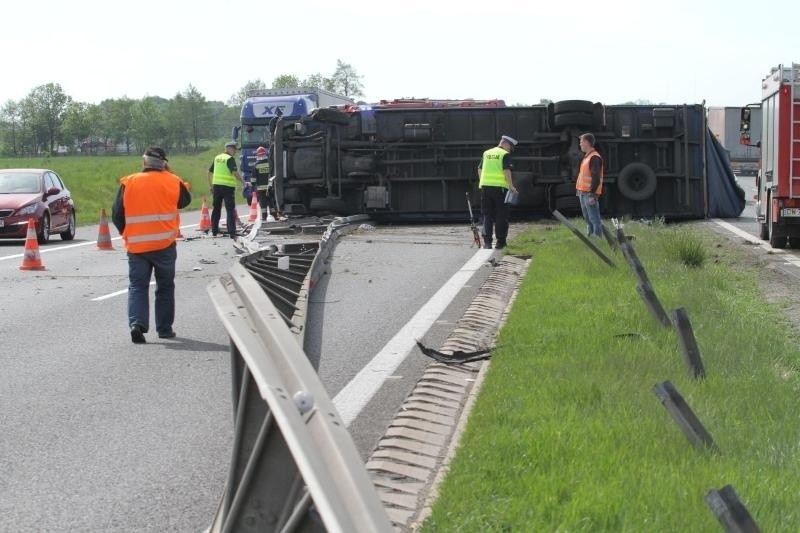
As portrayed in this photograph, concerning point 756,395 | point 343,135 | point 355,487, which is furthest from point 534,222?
point 355,487

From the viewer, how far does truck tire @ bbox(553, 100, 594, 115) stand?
2452 cm

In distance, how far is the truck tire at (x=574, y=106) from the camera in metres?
24.5

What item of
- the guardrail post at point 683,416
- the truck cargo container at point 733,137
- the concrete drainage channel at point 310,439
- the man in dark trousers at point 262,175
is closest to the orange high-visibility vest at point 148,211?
the concrete drainage channel at point 310,439

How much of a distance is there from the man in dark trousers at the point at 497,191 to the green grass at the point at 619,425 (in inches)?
287

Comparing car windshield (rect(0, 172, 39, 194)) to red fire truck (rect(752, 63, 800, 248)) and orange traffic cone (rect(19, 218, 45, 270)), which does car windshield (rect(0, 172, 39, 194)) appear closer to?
orange traffic cone (rect(19, 218, 45, 270))

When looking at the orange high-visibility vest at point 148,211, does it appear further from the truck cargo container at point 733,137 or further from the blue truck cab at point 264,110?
the truck cargo container at point 733,137

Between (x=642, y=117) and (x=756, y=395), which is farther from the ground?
(x=642, y=117)

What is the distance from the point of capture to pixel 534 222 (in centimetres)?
2542

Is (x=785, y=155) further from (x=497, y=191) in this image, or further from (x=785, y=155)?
(x=497, y=191)

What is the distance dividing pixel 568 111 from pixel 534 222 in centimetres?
238

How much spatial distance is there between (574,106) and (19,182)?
1104 cm

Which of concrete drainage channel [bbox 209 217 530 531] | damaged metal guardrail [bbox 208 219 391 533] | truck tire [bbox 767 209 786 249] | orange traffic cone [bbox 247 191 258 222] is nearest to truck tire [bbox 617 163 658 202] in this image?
truck tire [bbox 767 209 786 249]

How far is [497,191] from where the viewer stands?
1911 cm

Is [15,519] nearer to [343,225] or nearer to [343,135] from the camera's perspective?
[343,225]
